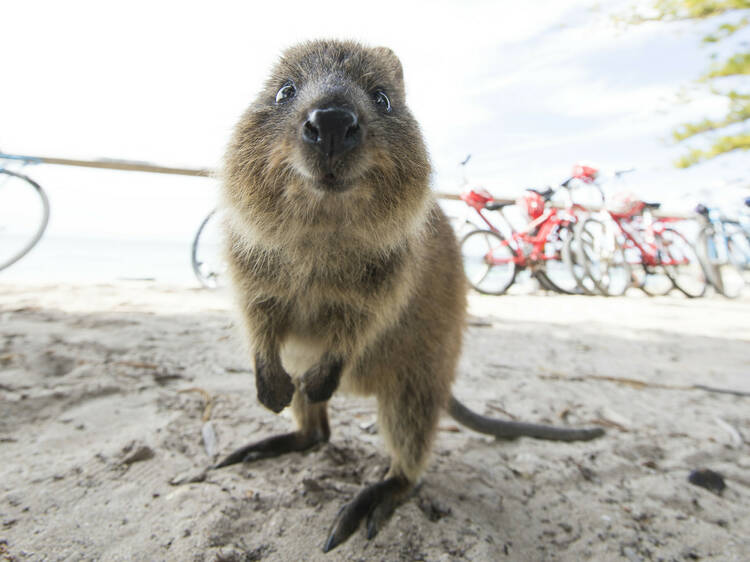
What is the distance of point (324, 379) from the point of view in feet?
6.28

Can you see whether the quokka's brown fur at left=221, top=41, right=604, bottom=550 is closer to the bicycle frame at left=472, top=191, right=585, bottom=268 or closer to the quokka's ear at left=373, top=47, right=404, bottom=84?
the quokka's ear at left=373, top=47, right=404, bottom=84

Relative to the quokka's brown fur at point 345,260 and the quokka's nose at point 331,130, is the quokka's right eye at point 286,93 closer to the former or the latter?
the quokka's brown fur at point 345,260

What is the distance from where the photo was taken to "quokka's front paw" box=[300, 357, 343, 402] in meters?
1.91

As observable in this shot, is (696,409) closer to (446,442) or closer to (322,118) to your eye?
(446,442)

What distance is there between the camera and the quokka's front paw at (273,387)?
1909 mm

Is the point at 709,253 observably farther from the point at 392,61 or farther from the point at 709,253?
the point at 392,61

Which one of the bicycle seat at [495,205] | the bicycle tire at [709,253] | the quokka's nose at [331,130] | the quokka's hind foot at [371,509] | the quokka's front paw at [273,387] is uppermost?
the bicycle seat at [495,205]

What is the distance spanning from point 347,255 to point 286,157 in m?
0.42

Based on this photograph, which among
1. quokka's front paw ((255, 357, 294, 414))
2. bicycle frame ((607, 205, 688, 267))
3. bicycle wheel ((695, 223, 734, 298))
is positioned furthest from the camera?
bicycle wheel ((695, 223, 734, 298))

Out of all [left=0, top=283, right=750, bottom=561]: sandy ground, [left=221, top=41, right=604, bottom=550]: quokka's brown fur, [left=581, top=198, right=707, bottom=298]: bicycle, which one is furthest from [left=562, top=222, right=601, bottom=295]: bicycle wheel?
[left=221, top=41, right=604, bottom=550]: quokka's brown fur

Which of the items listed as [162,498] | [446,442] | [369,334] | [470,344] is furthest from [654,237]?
[162,498]

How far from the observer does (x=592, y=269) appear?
872 cm

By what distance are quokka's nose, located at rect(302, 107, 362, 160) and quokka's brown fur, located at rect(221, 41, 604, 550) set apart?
2 centimetres

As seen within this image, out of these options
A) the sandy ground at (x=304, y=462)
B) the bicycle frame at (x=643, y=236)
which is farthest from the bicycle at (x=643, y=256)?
the sandy ground at (x=304, y=462)
